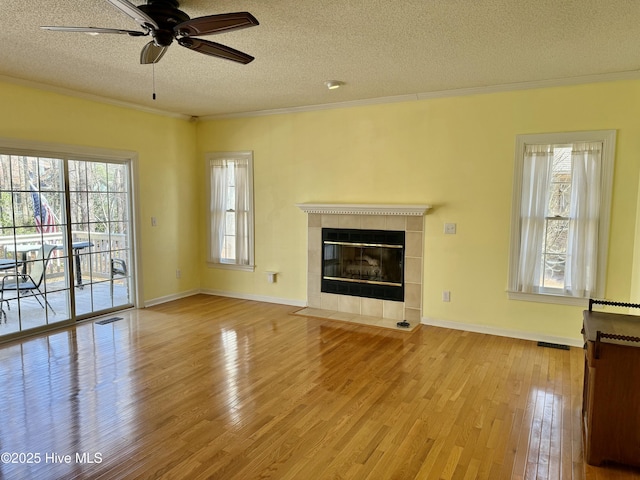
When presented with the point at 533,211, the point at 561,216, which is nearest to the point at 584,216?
the point at 561,216

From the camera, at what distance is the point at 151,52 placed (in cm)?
291

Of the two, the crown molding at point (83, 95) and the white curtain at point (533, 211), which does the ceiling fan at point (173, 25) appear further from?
the white curtain at point (533, 211)

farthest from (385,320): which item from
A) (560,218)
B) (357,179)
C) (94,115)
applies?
(94,115)

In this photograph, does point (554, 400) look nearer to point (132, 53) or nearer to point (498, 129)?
point (498, 129)

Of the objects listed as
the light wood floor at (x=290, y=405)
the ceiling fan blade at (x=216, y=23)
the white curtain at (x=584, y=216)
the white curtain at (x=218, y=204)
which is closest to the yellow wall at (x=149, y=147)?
the white curtain at (x=218, y=204)

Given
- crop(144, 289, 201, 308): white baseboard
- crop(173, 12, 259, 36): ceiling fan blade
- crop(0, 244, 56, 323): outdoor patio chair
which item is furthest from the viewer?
crop(144, 289, 201, 308): white baseboard

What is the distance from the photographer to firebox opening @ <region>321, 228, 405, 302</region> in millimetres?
5219

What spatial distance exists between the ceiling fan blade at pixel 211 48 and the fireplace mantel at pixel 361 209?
2.54 m

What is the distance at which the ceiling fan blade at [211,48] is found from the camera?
8.81 feet

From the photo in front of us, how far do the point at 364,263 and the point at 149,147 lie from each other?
3292 mm

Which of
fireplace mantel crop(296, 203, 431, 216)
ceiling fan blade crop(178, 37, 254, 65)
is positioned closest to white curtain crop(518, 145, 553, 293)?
fireplace mantel crop(296, 203, 431, 216)

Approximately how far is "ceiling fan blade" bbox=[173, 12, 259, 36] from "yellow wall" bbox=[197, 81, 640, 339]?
304cm

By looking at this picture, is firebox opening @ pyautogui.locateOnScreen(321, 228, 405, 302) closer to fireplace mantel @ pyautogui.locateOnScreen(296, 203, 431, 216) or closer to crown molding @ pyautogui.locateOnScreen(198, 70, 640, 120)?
fireplace mantel @ pyautogui.locateOnScreen(296, 203, 431, 216)

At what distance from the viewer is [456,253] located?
487cm
